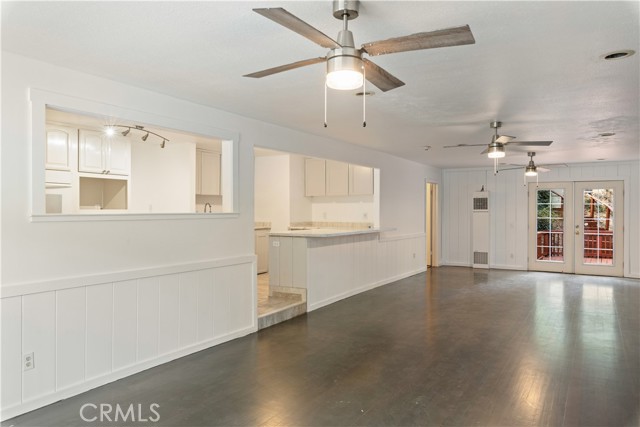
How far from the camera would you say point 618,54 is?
2814 mm

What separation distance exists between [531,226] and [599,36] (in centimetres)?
790

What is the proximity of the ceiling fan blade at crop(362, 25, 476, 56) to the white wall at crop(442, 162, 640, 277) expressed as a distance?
28.6 feet

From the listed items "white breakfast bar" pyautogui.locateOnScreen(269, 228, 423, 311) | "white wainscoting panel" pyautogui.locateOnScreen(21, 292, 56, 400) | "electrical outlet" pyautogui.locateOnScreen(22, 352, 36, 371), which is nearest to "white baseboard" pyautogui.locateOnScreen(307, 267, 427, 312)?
"white breakfast bar" pyautogui.locateOnScreen(269, 228, 423, 311)

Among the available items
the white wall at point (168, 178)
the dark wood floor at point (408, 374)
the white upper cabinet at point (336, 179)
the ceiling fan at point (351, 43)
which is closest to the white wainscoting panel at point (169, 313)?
the dark wood floor at point (408, 374)

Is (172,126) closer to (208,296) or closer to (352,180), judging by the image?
(208,296)

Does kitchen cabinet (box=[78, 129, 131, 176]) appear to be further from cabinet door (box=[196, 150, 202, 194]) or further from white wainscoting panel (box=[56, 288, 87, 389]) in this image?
white wainscoting panel (box=[56, 288, 87, 389])

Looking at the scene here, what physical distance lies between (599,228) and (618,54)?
746cm

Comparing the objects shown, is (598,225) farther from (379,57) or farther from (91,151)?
(91,151)

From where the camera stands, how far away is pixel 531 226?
31.7ft

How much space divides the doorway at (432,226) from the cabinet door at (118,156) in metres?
6.95

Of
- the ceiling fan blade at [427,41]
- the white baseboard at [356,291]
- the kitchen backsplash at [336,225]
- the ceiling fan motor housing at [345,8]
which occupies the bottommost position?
the white baseboard at [356,291]

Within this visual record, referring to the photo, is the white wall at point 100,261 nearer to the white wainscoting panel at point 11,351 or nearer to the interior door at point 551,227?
the white wainscoting panel at point 11,351

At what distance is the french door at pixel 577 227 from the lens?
350 inches

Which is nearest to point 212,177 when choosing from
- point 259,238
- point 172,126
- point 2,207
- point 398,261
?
point 259,238
